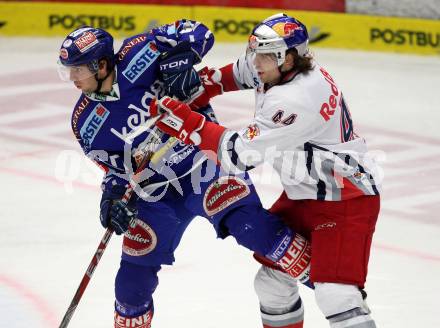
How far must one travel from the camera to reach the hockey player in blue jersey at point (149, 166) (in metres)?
5.16

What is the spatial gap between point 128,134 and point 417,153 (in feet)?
11.8

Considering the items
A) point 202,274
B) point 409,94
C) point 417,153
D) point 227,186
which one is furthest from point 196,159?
point 409,94

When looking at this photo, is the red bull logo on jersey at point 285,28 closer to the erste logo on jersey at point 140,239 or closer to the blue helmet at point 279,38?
the blue helmet at point 279,38

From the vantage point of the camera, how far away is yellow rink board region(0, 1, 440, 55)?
1042 centimetres

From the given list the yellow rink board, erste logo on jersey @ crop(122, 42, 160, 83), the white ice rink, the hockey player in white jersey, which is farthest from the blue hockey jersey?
the yellow rink board

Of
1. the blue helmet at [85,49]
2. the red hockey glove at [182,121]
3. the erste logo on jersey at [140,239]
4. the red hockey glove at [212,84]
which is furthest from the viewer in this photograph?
the red hockey glove at [212,84]

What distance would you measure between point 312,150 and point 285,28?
0.49m

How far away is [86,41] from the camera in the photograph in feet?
16.9

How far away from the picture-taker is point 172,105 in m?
4.93

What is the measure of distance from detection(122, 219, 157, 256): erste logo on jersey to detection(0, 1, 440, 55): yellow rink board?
5.49 m

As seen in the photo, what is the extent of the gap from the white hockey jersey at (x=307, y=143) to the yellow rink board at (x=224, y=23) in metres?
5.49

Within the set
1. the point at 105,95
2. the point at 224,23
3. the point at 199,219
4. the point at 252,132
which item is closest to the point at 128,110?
the point at 105,95

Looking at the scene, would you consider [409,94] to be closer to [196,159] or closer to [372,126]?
[372,126]

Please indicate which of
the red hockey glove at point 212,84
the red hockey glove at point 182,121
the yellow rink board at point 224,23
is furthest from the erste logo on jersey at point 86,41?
the yellow rink board at point 224,23
